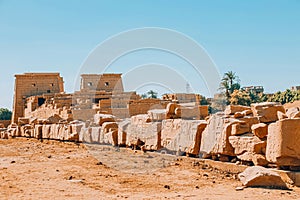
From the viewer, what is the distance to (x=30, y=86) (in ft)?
117

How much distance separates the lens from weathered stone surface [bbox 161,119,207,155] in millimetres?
8516

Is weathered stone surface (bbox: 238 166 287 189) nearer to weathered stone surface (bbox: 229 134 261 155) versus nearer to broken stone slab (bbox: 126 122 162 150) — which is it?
weathered stone surface (bbox: 229 134 261 155)

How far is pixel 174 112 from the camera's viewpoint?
33.0ft

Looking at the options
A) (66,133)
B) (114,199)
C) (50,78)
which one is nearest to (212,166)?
(114,199)

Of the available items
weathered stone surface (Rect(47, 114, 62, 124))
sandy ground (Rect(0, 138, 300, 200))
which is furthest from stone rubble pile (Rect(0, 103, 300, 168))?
weathered stone surface (Rect(47, 114, 62, 124))

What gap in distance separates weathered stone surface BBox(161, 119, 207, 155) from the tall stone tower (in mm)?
28288

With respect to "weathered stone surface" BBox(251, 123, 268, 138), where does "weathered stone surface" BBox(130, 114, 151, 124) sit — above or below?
above

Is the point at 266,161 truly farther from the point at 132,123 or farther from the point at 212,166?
the point at 132,123

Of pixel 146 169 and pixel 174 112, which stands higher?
pixel 174 112

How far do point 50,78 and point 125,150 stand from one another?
1056 inches

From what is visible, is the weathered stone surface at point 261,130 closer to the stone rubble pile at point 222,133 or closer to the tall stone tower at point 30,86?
the stone rubble pile at point 222,133

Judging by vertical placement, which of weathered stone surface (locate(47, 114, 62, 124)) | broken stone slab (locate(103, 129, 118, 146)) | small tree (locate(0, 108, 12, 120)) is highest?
small tree (locate(0, 108, 12, 120))

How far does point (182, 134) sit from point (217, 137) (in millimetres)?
1292

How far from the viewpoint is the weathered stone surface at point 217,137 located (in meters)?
7.56
